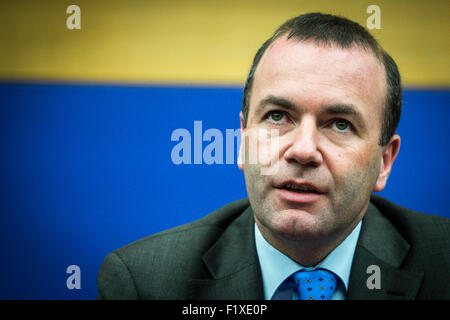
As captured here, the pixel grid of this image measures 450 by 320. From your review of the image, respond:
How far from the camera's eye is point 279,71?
1312mm

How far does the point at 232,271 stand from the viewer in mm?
1392

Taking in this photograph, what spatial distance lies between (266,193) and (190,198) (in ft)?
3.59

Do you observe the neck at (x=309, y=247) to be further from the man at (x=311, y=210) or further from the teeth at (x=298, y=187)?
the teeth at (x=298, y=187)

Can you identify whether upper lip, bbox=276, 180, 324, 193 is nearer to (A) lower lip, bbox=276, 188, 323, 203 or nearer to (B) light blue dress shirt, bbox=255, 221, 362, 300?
(A) lower lip, bbox=276, 188, 323, 203

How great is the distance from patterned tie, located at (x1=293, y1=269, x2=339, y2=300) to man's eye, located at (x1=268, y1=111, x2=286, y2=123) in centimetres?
50

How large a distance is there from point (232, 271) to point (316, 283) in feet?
0.92

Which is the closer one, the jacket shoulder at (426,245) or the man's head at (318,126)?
the man's head at (318,126)

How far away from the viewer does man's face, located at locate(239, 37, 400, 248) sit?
119 centimetres

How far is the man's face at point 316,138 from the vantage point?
1.19 metres

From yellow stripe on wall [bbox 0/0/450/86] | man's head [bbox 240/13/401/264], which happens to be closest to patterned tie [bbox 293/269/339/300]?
man's head [bbox 240/13/401/264]

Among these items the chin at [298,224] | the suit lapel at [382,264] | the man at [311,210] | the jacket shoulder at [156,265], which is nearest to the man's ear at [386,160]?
the man at [311,210]

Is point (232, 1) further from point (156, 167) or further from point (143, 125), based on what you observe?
point (156, 167)

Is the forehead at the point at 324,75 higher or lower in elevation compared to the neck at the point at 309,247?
higher

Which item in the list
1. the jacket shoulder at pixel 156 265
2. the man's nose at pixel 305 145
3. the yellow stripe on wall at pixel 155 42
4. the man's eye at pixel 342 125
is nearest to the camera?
the man's nose at pixel 305 145
